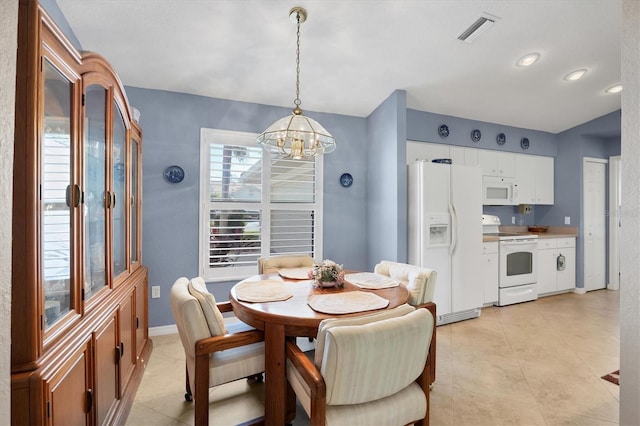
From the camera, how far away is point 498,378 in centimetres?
220

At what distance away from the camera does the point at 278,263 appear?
272 centimetres

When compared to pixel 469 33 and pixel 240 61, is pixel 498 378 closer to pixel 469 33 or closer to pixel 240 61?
pixel 469 33

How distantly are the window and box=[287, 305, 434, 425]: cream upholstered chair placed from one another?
7.16ft

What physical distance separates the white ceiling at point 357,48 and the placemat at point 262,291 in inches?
78.7

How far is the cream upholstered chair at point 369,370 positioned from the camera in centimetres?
106

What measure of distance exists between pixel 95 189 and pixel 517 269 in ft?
15.4

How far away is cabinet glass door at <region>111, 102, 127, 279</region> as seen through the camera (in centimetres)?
183

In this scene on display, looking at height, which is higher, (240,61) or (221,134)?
(240,61)

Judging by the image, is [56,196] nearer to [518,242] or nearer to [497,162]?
[518,242]

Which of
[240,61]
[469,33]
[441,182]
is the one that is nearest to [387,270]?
[441,182]

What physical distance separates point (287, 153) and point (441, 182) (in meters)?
1.92

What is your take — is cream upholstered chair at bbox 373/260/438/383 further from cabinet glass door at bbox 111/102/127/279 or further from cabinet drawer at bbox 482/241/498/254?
cabinet drawer at bbox 482/241/498/254

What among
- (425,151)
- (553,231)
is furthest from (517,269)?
(425,151)

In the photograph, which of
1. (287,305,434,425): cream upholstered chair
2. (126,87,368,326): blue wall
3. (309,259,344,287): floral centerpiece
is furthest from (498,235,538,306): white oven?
(126,87,368,326): blue wall
